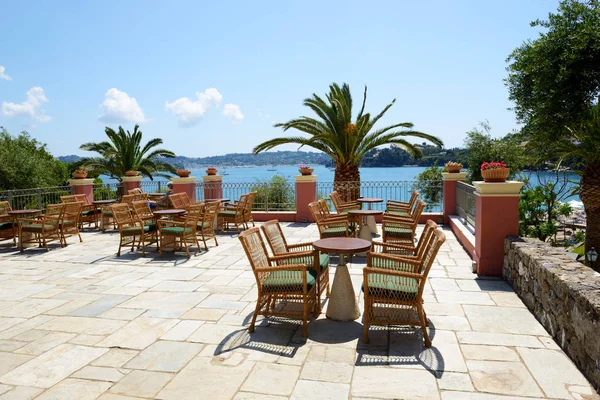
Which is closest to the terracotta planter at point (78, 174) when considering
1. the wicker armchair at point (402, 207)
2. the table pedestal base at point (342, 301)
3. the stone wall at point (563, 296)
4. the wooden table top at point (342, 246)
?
the wicker armchair at point (402, 207)

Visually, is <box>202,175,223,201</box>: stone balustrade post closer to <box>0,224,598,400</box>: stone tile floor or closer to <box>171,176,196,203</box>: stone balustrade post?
<box>171,176,196,203</box>: stone balustrade post

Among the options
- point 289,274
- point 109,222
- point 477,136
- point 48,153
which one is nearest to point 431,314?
point 289,274

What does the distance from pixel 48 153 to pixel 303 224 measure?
2204 centimetres

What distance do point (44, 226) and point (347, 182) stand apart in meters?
7.87

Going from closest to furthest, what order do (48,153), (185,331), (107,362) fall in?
(107,362) → (185,331) → (48,153)

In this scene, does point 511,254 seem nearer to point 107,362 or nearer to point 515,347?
point 515,347

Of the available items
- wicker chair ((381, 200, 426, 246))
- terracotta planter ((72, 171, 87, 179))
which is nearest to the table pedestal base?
wicker chair ((381, 200, 426, 246))

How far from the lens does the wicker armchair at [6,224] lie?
8.76m

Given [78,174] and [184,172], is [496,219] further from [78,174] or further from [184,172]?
[78,174]

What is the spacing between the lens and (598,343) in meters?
2.87

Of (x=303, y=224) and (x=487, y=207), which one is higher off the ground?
(x=487, y=207)

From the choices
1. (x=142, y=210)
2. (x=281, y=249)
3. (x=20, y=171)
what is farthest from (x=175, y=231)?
(x=20, y=171)

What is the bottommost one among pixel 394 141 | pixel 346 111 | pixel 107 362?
pixel 107 362

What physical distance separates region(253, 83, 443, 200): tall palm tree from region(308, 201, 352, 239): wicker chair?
5.61 metres
